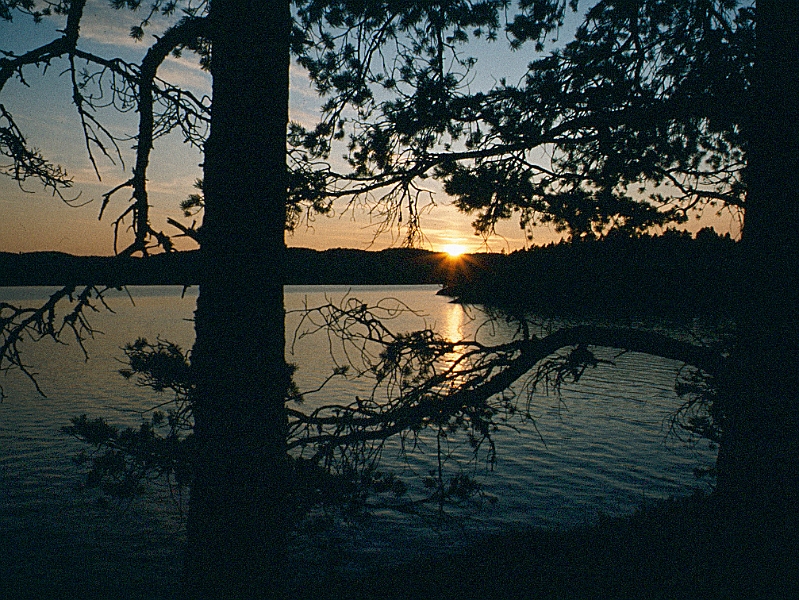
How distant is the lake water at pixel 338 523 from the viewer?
11367mm

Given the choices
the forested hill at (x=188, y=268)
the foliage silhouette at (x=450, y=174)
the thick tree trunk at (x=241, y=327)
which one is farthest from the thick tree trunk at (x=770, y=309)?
the thick tree trunk at (x=241, y=327)

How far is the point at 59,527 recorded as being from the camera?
13219 mm

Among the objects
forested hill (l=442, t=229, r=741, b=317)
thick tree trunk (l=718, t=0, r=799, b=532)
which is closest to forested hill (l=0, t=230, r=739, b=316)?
forested hill (l=442, t=229, r=741, b=317)

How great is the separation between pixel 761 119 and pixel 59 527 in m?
14.8

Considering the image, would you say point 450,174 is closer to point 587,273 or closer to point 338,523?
point 587,273

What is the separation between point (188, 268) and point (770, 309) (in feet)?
15.6

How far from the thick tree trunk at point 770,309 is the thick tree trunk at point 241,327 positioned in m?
3.90

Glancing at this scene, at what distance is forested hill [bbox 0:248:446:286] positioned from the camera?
11.5 feet

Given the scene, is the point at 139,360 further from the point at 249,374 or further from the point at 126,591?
the point at 126,591

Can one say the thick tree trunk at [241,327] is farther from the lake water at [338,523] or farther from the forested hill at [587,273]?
the lake water at [338,523]

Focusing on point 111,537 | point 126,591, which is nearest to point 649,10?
point 126,591

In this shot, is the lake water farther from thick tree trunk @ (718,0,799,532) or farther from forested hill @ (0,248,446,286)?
thick tree trunk @ (718,0,799,532)

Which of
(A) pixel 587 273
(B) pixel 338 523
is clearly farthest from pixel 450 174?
(B) pixel 338 523

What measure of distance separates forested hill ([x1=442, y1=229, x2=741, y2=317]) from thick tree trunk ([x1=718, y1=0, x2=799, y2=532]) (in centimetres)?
42
